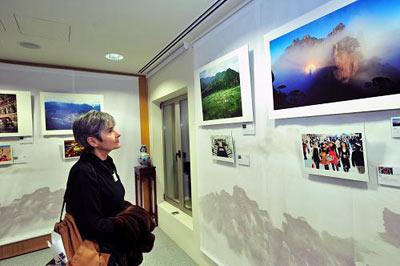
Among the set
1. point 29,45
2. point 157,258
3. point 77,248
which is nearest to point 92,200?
point 77,248

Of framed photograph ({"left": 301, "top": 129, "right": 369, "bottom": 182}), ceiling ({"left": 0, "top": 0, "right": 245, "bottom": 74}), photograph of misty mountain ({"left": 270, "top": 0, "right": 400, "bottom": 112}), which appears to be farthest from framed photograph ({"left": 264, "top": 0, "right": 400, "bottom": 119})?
ceiling ({"left": 0, "top": 0, "right": 245, "bottom": 74})

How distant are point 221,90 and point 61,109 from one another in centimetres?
245

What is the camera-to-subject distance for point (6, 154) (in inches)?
115

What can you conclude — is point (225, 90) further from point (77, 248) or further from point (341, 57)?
point (77, 248)

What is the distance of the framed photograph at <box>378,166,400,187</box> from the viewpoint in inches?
40.2

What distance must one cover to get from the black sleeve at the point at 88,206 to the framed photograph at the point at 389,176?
1266mm

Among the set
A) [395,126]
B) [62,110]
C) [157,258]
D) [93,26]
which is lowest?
[157,258]

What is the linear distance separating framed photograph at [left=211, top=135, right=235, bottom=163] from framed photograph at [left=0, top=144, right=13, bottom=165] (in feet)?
8.50

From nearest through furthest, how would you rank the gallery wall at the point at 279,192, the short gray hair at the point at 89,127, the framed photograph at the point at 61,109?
the gallery wall at the point at 279,192 → the short gray hair at the point at 89,127 → the framed photograph at the point at 61,109

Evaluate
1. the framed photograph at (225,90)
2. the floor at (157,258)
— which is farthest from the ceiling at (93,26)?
the floor at (157,258)

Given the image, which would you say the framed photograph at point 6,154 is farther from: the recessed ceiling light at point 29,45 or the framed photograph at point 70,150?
the recessed ceiling light at point 29,45

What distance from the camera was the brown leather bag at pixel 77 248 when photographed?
1.09m

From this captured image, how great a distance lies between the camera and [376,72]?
1040mm

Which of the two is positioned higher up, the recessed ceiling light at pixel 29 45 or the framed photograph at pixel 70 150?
A: the recessed ceiling light at pixel 29 45
